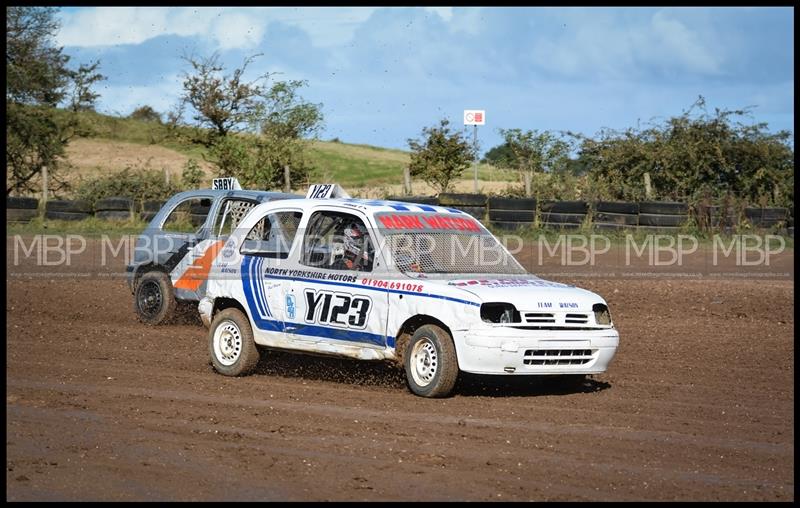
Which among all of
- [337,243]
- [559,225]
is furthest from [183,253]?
[559,225]

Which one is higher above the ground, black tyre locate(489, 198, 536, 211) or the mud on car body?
black tyre locate(489, 198, 536, 211)

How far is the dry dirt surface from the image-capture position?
6.49 meters

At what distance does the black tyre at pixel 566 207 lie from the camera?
26281 millimetres

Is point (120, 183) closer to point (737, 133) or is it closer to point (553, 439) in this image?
point (737, 133)

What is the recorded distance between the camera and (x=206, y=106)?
3788 cm

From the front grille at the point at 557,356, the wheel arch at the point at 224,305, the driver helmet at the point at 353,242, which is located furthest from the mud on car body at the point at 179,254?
the front grille at the point at 557,356

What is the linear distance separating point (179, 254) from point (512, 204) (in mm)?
12962

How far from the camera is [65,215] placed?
1211 inches

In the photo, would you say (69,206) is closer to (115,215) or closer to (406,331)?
(115,215)

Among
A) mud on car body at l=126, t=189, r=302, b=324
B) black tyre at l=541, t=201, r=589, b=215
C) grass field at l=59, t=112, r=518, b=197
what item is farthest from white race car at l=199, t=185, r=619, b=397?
grass field at l=59, t=112, r=518, b=197

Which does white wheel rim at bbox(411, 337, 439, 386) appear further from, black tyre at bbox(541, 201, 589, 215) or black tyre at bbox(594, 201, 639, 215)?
black tyre at bbox(541, 201, 589, 215)

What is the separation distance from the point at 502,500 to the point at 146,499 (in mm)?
1875

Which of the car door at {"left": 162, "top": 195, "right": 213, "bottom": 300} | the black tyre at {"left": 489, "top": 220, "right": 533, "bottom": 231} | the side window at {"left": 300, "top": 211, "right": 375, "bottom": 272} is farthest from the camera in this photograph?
the black tyre at {"left": 489, "top": 220, "right": 533, "bottom": 231}

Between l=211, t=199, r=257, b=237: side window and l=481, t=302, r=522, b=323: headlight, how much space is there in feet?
18.3
